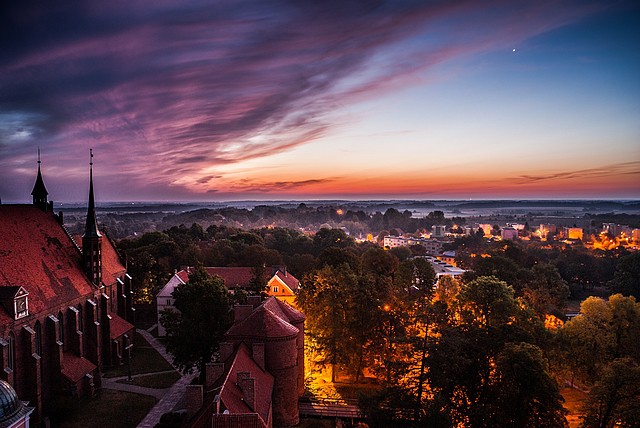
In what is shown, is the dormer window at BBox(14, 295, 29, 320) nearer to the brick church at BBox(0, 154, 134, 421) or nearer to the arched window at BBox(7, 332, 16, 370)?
the brick church at BBox(0, 154, 134, 421)

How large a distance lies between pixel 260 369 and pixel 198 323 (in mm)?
9997

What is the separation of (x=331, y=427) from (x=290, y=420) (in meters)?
3.15

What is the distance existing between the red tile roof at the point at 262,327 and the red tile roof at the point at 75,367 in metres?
13.6

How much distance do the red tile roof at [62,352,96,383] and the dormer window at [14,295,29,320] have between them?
6.60m

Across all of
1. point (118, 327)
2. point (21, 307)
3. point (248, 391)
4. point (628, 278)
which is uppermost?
point (21, 307)

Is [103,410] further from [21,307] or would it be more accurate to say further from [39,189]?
[39,189]

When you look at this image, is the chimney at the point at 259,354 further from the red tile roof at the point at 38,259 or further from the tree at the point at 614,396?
the tree at the point at 614,396

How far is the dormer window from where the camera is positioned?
27866 millimetres

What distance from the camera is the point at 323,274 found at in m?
44.5

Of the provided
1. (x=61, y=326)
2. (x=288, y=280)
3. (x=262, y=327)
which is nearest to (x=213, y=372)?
(x=262, y=327)

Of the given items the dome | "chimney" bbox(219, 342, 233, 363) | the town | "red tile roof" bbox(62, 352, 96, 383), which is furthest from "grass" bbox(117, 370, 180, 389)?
the dome

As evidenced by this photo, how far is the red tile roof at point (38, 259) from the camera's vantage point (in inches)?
1203

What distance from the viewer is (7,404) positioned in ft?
63.2

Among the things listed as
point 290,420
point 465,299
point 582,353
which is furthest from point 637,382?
point 290,420
